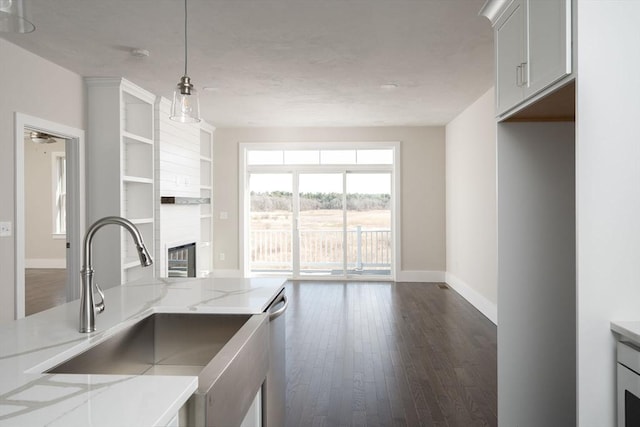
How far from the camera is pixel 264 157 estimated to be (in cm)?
806

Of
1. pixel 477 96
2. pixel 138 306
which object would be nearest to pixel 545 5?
pixel 138 306

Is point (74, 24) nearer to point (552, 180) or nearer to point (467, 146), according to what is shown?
point (552, 180)

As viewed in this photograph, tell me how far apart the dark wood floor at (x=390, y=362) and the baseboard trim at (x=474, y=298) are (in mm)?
97

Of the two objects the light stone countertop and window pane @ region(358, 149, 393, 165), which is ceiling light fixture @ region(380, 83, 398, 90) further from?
the light stone countertop

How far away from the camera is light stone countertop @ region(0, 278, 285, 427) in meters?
0.92

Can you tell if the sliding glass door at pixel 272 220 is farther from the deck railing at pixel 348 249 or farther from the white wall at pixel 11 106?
the white wall at pixel 11 106

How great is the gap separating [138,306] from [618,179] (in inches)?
74.5

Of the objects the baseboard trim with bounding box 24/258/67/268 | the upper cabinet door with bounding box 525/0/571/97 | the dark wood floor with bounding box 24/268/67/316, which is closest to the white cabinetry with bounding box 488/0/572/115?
the upper cabinet door with bounding box 525/0/571/97

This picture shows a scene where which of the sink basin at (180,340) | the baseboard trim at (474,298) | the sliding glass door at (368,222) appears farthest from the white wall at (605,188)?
the sliding glass door at (368,222)

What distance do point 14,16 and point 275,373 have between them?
5.55 ft

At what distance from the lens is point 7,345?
54.6 inches

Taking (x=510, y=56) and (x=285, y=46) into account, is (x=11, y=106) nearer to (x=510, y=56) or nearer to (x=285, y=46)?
(x=285, y=46)

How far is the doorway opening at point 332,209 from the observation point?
7910mm

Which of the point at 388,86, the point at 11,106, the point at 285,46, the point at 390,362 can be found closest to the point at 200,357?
the point at 390,362
